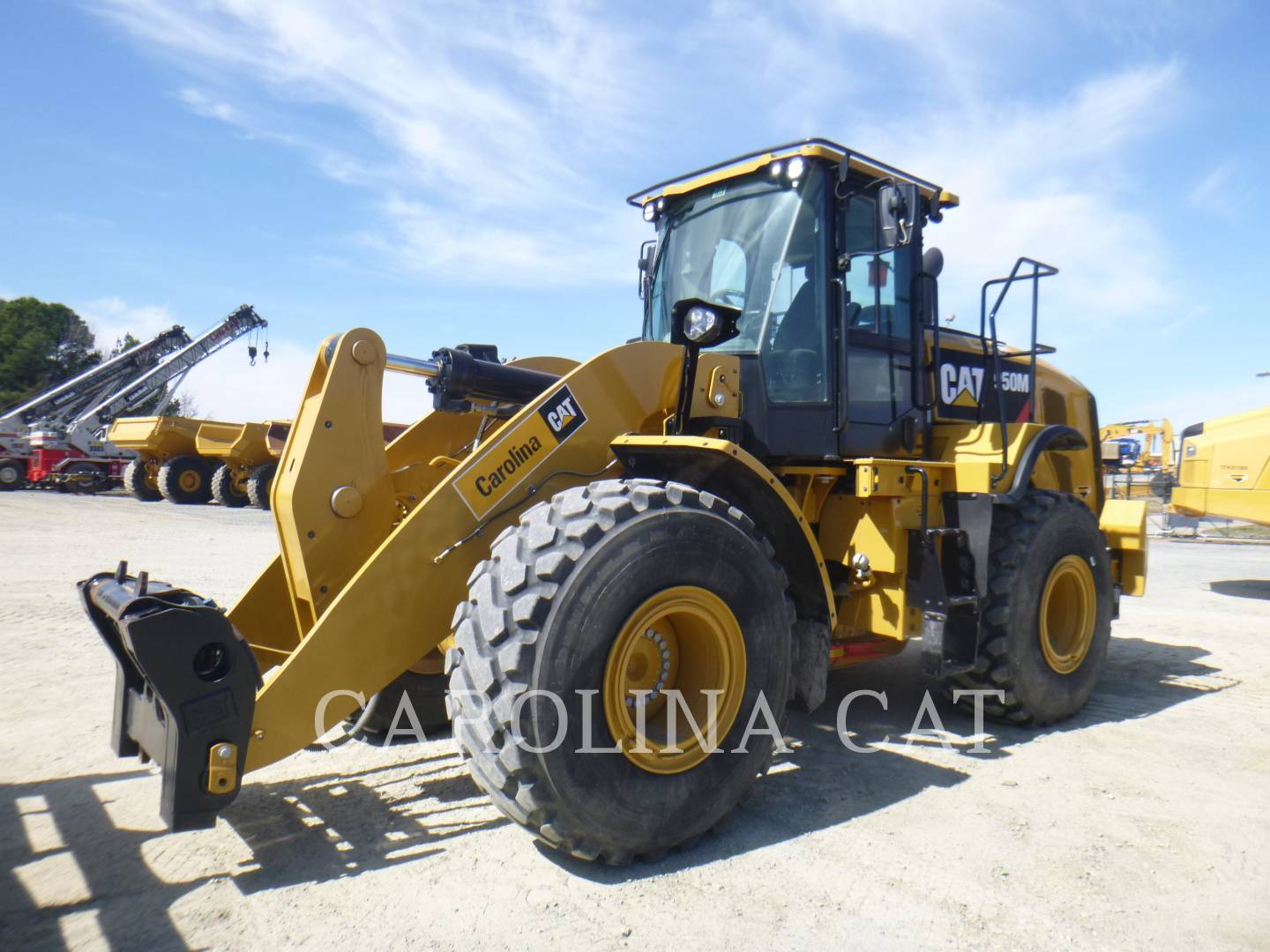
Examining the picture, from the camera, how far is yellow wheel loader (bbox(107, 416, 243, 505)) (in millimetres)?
24312

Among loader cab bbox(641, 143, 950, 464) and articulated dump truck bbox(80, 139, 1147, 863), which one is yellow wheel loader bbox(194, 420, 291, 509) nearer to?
articulated dump truck bbox(80, 139, 1147, 863)

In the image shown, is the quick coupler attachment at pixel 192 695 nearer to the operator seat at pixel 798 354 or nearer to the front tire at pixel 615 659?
the front tire at pixel 615 659

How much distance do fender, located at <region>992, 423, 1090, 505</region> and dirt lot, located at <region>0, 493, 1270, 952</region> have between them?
4.34ft

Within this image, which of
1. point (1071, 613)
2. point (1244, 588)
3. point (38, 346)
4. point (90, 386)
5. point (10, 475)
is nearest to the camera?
point (1071, 613)

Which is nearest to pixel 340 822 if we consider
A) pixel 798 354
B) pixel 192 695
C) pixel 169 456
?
pixel 192 695

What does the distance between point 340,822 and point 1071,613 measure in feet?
14.3

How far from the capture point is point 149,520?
60.4 feet

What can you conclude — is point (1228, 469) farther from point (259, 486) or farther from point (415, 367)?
point (259, 486)

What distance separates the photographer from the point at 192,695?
287 cm

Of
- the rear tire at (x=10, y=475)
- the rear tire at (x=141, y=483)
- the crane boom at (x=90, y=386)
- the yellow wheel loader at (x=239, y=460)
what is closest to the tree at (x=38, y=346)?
the crane boom at (x=90, y=386)

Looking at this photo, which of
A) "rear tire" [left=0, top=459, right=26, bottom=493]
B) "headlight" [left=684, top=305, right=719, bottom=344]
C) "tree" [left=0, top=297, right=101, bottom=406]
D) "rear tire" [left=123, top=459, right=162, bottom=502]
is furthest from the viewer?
"tree" [left=0, top=297, right=101, bottom=406]

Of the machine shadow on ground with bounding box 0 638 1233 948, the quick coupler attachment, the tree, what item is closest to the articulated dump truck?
the quick coupler attachment

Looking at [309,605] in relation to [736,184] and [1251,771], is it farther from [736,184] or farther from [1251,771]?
[1251,771]

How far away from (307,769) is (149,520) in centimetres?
1647
